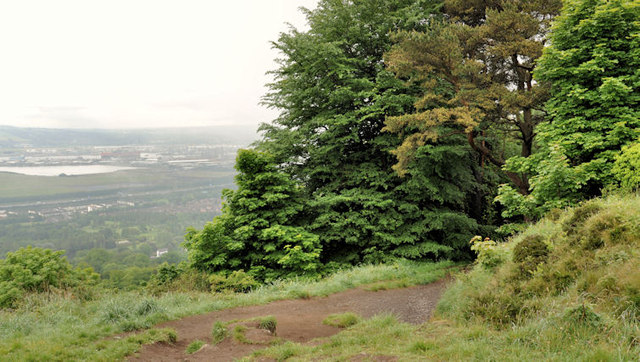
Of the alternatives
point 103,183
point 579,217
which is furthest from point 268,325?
point 103,183

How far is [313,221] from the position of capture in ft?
46.4

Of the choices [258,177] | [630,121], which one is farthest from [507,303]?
→ [258,177]

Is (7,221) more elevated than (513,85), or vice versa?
(513,85)

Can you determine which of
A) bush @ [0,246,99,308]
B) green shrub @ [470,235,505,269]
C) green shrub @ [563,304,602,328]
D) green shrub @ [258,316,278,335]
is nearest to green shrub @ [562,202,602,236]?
green shrub @ [470,235,505,269]

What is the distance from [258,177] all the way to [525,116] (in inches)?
457

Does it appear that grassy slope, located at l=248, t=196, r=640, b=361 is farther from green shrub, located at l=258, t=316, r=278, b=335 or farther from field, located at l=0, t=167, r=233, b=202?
field, located at l=0, t=167, r=233, b=202

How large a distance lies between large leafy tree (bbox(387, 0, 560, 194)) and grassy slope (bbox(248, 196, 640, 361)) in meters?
6.49

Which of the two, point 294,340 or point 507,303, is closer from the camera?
point 507,303

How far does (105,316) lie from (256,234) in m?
6.27

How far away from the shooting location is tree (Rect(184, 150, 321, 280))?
39.5 feet

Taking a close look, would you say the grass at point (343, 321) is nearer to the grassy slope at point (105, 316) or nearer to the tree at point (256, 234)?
the grassy slope at point (105, 316)

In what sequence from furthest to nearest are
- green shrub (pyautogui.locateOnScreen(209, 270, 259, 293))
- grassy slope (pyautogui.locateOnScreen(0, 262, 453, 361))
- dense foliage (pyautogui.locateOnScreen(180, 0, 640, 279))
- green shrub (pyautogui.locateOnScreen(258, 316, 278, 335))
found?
green shrub (pyautogui.locateOnScreen(209, 270, 259, 293)) < dense foliage (pyautogui.locateOnScreen(180, 0, 640, 279)) < green shrub (pyautogui.locateOnScreen(258, 316, 278, 335)) < grassy slope (pyautogui.locateOnScreen(0, 262, 453, 361))

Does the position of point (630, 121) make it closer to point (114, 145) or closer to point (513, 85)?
point (513, 85)

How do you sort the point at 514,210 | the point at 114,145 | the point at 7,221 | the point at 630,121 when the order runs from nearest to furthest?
the point at 630,121 < the point at 514,210 < the point at 7,221 < the point at 114,145
